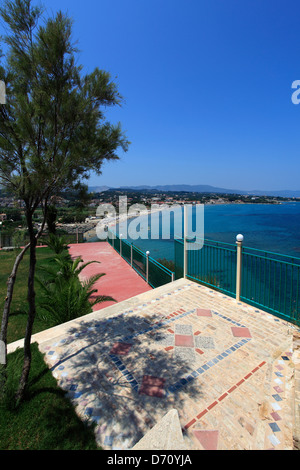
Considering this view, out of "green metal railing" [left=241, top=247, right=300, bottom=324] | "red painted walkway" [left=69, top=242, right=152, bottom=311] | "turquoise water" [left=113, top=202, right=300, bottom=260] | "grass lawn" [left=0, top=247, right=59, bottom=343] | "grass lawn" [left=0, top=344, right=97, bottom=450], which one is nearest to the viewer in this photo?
"grass lawn" [left=0, top=344, right=97, bottom=450]

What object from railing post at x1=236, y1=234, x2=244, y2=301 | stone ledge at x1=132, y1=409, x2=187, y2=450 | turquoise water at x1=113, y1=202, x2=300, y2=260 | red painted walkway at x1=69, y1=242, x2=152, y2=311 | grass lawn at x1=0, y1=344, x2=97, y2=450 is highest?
railing post at x1=236, y1=234, x2=244, y2=301

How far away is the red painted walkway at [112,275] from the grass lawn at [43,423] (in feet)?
10.4

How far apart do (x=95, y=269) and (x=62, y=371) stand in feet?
21.9

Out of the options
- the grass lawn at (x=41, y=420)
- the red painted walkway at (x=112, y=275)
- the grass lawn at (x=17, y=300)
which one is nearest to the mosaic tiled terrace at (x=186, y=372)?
the grass lawn at (x=41, y=420)

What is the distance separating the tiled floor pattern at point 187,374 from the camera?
225cm

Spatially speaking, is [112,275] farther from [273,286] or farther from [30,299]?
[30,299]

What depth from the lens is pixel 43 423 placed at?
7.73 feet

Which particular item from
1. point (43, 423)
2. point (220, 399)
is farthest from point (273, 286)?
point (43, 423)

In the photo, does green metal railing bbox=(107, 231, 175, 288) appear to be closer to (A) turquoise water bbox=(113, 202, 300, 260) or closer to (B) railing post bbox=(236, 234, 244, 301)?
(B) railing post bbox=(236, 234, 244, 301)

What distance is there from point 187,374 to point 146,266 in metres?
5.17

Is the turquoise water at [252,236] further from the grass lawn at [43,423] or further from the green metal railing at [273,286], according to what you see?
the grass lawn at [43,423]

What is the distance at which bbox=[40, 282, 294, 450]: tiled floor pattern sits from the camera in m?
2.25

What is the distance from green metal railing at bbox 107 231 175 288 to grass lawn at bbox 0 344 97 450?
425cm

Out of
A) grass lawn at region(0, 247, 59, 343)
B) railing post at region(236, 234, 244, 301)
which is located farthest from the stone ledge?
railing post at region(236, 234, 244, 301)
